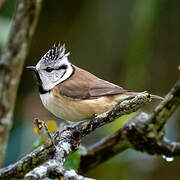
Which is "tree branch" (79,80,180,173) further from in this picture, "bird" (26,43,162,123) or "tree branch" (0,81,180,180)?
"bird" (26,43,162,123)

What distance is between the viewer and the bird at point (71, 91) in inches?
119

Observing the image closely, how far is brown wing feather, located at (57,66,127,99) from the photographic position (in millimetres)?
3096

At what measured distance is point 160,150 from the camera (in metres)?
3.10

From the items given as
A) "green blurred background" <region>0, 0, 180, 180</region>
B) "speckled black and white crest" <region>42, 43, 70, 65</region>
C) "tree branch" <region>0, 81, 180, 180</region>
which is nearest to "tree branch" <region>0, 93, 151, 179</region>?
"tree branch" <region>0, 81, 180, 180</region>

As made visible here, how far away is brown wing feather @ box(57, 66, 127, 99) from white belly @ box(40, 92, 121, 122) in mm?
47

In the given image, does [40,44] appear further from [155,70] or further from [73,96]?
[73,96]

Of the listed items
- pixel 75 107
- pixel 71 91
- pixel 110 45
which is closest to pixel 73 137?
pixel 75 107

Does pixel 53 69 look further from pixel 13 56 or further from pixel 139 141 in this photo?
pixel 139 141

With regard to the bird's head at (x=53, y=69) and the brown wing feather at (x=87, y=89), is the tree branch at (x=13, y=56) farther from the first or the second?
the brown wing feather at (x=87, y=89)

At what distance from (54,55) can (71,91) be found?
0.31 m

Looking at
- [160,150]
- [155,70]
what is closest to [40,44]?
[155,70]

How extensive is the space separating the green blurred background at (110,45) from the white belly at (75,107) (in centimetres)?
142

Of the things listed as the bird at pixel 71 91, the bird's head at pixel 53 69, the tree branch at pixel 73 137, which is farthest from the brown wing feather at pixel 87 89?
the tree branch at pixel 73 137

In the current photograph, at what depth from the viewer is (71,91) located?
123 inches
